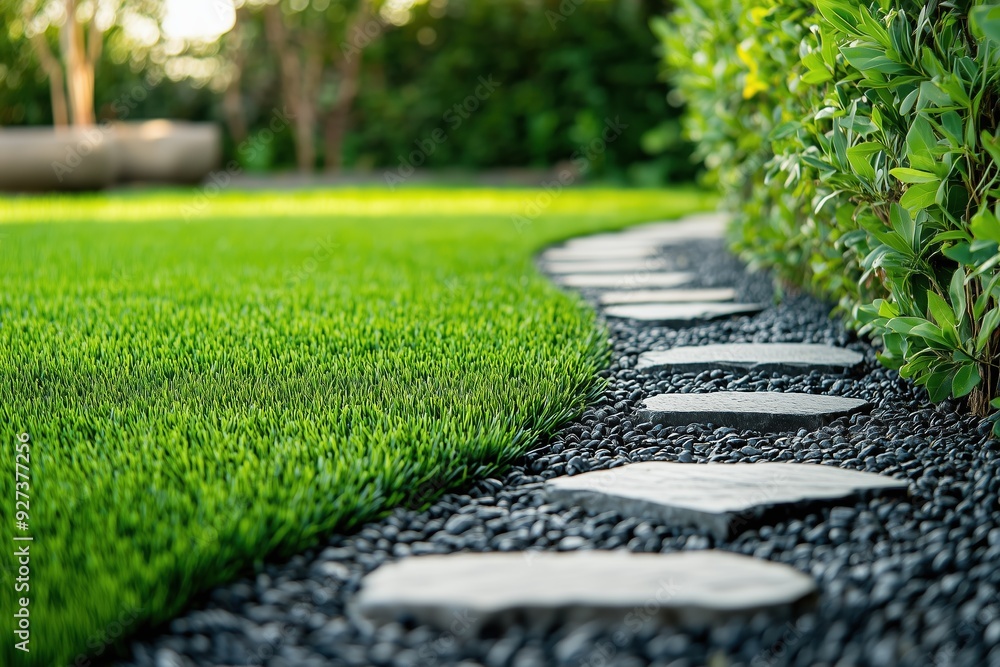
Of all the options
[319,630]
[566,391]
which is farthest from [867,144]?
[319,630]

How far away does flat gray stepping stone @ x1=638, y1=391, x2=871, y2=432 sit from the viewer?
77.1 inches

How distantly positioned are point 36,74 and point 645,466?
11972 millimetres

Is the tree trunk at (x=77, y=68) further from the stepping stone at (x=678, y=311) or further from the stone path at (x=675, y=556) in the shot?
the stone path at (x=675, y=556)

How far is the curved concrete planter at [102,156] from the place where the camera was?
7941 millimetres

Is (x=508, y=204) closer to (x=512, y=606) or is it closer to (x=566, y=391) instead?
(x=566, y=391)

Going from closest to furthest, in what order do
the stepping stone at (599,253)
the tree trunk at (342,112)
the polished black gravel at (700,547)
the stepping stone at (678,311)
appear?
the polished black gravel at (700,547) < the stepping stone at (678,311) < the stepping stone at (599,253) < the tree trunk at (342,112)

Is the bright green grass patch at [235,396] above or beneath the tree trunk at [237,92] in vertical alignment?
beneath

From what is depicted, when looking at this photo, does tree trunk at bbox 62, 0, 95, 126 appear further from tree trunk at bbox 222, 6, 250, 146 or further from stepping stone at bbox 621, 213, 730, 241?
stepping stone at bbox 621, 213, 730, 241

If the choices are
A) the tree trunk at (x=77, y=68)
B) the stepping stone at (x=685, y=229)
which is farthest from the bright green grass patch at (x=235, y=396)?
the tree trunk at (x=77, y=68)

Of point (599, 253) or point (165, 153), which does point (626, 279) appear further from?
point (165, 153)

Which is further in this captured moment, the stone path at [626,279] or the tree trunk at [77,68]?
the tree trunk at [77,68]

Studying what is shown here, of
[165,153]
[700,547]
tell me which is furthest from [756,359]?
[165,153]

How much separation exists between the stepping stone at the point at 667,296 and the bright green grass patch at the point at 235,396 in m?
0.24

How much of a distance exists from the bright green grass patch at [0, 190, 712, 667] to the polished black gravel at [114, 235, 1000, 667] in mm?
65
